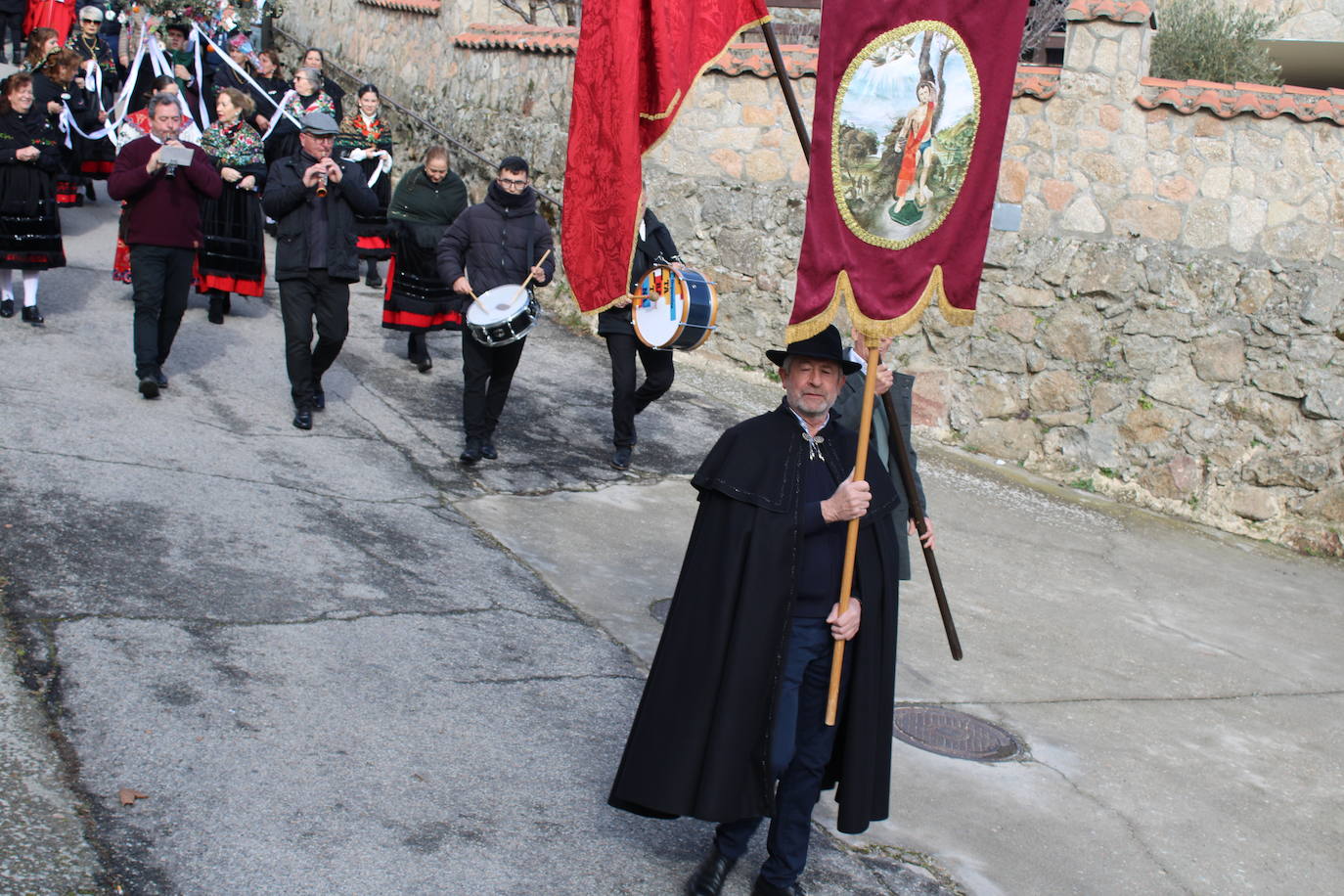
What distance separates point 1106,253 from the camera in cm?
1049

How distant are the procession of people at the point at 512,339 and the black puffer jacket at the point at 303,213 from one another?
16 millimetres

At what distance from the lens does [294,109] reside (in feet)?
44.5

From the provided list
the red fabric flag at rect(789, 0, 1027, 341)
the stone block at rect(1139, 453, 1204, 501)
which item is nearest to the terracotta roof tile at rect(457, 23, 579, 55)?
the stone block at rect(1139, 453, 1204, 501)

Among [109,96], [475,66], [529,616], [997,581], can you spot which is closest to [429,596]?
[529,616]

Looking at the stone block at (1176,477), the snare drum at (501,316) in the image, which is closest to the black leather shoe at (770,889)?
the snare drum at (501,316)

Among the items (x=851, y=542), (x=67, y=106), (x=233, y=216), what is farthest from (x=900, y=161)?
(x=67, y=106)

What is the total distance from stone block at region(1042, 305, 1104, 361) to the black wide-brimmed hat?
271 inches

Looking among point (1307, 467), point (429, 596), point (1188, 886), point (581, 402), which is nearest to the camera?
point (1188, 886)

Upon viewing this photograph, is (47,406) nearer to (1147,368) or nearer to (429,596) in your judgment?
(429,596)

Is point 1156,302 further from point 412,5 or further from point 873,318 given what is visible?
point 412,5

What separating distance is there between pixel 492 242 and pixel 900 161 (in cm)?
506

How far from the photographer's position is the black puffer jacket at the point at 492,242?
8.87 m

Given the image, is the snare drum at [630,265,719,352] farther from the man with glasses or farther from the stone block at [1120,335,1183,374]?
the stone block at [1120,335,1183,374]

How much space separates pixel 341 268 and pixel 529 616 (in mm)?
3254
